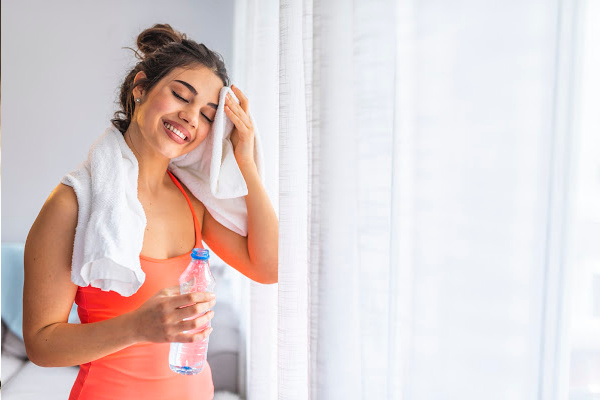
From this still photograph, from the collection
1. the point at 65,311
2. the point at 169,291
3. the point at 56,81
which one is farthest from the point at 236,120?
the point at 56,81

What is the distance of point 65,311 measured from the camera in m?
0.92

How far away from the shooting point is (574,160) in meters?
0.46

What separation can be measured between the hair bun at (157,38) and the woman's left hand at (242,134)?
0.71ft

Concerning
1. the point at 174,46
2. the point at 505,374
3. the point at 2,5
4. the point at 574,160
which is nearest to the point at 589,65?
the point at 574,160

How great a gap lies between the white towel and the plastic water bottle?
12 cm

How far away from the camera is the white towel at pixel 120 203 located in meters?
0.88

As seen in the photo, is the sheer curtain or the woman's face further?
the woman's face

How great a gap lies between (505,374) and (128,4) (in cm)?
283

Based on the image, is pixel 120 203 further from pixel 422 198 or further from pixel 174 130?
pixel 422 198

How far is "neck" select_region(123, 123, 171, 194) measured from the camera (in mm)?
1085

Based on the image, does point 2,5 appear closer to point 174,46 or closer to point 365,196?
point 174,46

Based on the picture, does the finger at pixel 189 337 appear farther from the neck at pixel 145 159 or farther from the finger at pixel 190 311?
the neck at pixel 145 159

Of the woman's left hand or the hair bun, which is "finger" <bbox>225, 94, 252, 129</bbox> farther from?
the hair bun

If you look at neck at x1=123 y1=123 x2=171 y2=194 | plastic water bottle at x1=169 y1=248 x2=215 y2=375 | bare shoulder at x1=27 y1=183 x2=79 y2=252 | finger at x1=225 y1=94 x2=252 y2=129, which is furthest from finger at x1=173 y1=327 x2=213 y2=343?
finger at x1=225 y1=94 x2=252 y2=129
